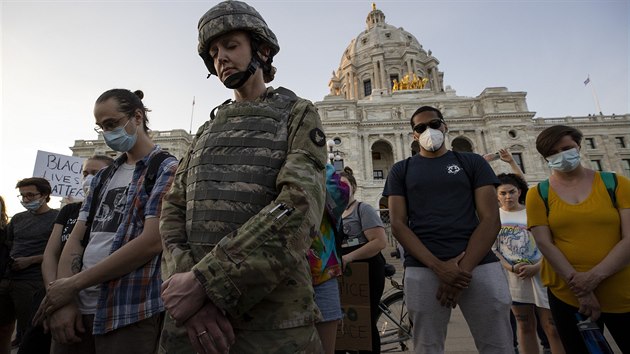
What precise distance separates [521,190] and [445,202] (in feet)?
8.84

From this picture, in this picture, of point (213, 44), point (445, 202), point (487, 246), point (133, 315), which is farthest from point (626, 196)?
point (133, 315)

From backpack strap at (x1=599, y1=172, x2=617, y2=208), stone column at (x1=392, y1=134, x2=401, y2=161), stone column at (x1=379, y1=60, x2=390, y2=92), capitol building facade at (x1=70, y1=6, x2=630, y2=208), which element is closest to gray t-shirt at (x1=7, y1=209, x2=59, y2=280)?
backpack strap at (x1=599, y1=172, x2=617, y2=208)

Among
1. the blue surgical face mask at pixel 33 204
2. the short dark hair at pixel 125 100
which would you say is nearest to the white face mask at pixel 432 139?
the short dark hair at pixel 125 100

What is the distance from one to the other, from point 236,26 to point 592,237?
129 inches

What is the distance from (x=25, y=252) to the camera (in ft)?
15.5

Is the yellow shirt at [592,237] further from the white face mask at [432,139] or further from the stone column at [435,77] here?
the stone column at [435,77]

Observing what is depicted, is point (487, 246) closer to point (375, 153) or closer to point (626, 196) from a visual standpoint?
point (626, 196)

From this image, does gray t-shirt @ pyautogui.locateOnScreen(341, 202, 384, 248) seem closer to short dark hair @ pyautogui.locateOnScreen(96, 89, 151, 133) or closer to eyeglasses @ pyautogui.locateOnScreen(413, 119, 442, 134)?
eyeglasses @ pyautogui.locateOnScreen(413, 119, 442, 134)

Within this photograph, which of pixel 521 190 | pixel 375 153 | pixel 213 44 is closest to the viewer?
pixel 213 44

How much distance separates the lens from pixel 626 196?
279cm

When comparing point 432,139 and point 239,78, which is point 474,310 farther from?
point 239,78

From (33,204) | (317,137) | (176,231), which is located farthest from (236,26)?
(33,204)

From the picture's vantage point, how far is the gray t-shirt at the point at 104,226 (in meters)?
2.33

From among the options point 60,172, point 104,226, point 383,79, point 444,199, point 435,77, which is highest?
point 435,77
